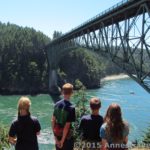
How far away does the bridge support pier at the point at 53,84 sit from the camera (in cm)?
8162

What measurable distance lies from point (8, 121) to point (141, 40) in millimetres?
24726

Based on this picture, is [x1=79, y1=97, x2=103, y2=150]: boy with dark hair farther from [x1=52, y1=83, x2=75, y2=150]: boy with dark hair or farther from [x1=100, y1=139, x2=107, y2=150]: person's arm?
[x1=100, y1=139, x2=107, y2=150]: person's arm

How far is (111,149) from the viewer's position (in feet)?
22.9

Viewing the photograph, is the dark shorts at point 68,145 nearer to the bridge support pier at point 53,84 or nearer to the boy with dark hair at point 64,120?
the boy with dark hair at point 64,120

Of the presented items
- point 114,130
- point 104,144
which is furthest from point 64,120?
point 114,130

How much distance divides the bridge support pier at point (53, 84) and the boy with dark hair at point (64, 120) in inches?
2856

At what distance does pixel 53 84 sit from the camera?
85.1m

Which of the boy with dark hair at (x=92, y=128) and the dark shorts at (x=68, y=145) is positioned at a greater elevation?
the boy with dark hair at (x=92, y=128)

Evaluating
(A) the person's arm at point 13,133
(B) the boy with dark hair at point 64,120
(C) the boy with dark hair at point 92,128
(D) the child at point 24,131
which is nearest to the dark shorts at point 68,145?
(B) the boy with dark hair at point 64,120

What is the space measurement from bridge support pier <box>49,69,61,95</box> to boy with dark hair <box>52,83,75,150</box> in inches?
2856

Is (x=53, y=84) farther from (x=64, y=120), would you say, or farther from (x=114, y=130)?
(x=114, y=130)

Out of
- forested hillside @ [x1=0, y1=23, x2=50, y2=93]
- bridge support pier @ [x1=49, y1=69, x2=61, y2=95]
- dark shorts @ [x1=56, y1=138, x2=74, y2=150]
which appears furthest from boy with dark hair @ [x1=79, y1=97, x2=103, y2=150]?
forested hillside @ [x1=0, y1=23, x2=50, y2=93]

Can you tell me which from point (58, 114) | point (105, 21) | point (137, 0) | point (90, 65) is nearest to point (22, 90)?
point (90, 65)

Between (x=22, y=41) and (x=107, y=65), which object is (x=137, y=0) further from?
A: (x=107, y=65)
